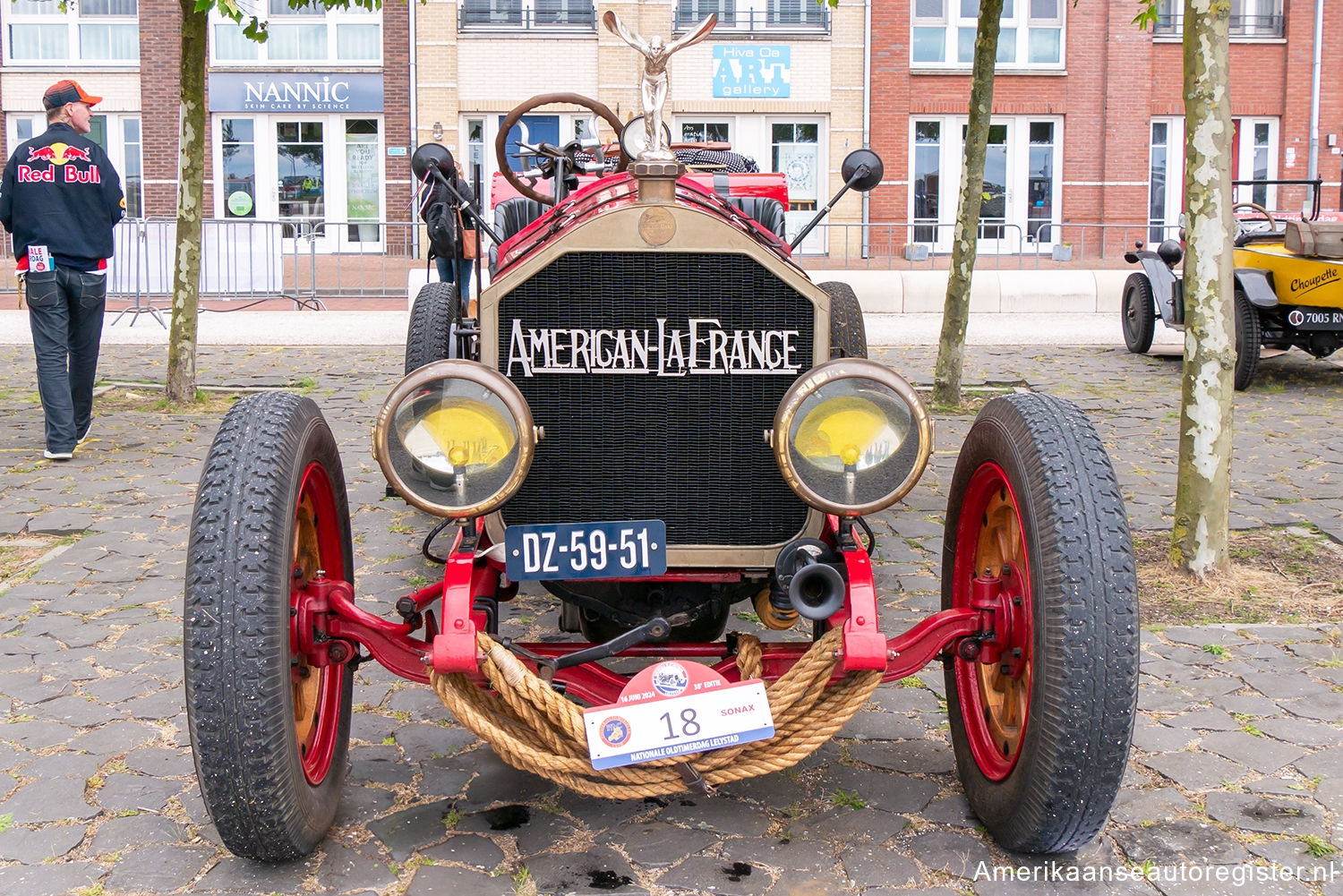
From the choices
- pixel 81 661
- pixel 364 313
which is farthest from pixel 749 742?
pixel 364 313

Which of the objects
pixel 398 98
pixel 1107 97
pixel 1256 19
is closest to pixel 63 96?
pixel 398 98

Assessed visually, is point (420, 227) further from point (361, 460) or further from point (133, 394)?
point (361, 460)

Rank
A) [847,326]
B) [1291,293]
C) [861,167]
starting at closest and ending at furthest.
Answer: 1. [861,167]
2. [847,326]
3. [1291,293]

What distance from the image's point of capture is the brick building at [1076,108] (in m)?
25.0

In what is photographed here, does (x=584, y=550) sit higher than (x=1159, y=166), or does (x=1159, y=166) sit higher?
(x=1159, y=166)

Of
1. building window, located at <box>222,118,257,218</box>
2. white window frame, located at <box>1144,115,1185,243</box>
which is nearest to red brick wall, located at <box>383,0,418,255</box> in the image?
building window, located at <box>222,118,257,218</box>

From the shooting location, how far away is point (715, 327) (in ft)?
10.8

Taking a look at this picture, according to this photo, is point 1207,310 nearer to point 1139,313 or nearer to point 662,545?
point 662,545

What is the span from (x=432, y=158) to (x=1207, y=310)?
10.8 ft

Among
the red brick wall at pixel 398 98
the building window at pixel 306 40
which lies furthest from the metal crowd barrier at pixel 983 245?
the building window at pixel 306 40

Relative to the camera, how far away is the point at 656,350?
3324 millimetres

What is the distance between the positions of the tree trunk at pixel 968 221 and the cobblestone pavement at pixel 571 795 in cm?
345

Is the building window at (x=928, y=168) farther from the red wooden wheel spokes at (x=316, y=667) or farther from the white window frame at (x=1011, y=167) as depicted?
the red wooden wheel spokes at (x=316, y=667)

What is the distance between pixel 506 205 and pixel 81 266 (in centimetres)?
360
